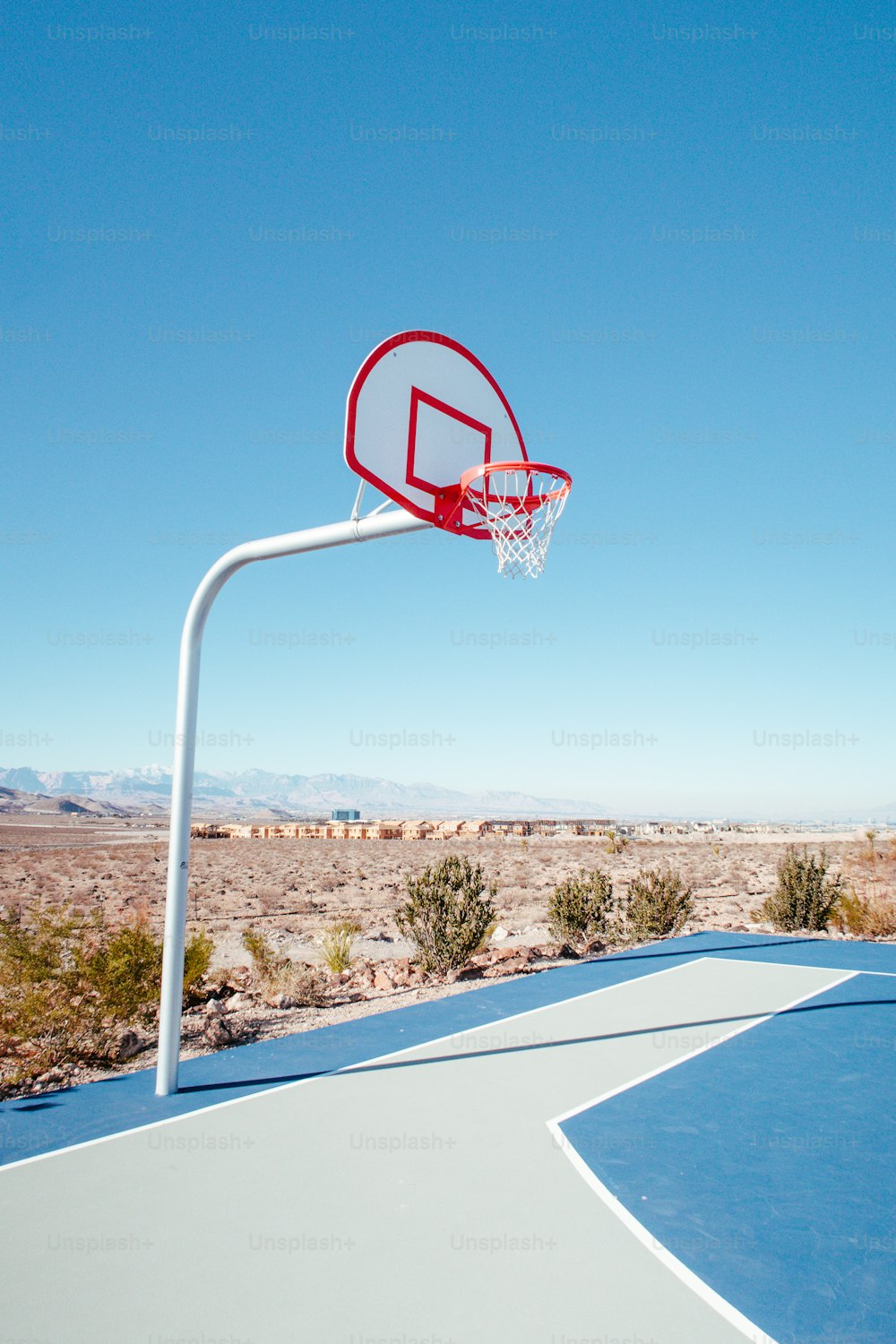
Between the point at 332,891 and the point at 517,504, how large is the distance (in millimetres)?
24436

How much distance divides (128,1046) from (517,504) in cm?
593

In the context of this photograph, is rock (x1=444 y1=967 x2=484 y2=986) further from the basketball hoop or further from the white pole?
the basketball hoop

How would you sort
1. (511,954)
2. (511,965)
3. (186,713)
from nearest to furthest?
1. (186,713)
2. (511,965)
3. (511,954)

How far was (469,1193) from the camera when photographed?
4488mm

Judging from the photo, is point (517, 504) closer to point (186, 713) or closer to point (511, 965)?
point (186, 713)

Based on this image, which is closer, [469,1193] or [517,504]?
[469,1193]

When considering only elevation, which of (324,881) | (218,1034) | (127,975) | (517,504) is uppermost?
(517,504)

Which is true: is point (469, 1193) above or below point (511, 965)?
above

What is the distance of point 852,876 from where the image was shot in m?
25.0

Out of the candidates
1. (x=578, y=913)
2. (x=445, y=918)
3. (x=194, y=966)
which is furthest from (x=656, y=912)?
(x=194, y=966)

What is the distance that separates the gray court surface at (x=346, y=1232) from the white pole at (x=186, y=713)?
0.70 m

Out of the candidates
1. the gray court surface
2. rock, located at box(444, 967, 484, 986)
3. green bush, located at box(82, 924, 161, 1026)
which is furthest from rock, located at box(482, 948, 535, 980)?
the gray court surface

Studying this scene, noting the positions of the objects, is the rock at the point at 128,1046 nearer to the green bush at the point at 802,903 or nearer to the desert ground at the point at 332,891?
the desert ground at the point at 332,891

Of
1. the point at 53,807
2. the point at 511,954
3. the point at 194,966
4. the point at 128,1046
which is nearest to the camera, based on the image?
the point at 128,1046
